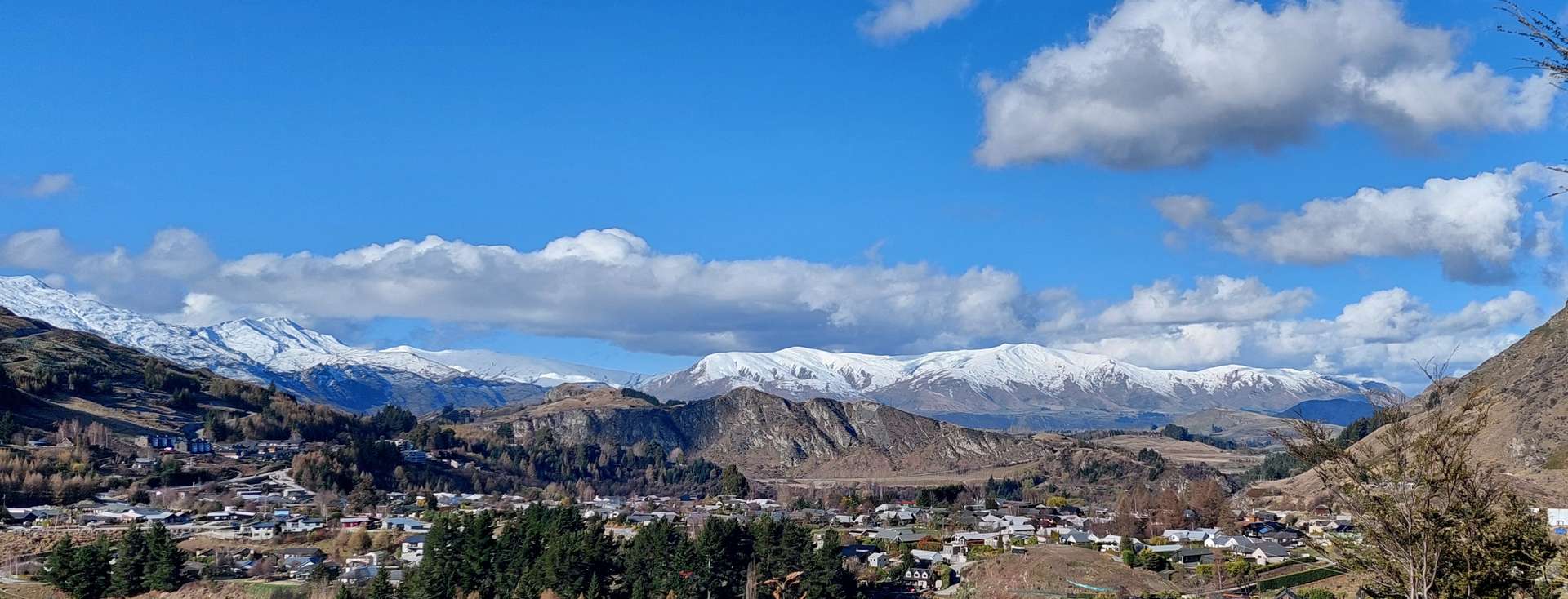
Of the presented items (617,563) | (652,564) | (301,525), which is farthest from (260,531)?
(652,564)

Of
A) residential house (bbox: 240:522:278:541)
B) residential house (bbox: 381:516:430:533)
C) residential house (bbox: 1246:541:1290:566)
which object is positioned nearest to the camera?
residential house (bbox: 1246:541:1290:566)

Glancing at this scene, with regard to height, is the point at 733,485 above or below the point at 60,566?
above

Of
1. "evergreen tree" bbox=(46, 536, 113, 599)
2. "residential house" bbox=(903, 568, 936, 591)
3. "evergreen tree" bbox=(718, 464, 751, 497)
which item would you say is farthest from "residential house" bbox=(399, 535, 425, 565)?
"evergreen tree" bbox=(718, 464, 751, 497)

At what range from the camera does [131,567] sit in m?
52.7

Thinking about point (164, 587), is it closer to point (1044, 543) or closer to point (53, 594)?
point (53, 594)

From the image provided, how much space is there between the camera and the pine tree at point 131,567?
52.0 metres

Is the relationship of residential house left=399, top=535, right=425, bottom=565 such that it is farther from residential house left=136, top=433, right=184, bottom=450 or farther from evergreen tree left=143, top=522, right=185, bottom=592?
residential house left=136, top=433, right=184, bottom=450

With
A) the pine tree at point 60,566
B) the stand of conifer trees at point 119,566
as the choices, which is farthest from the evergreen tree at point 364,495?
the pine tree at point 60,566

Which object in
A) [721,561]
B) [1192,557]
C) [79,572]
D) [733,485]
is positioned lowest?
[1192,557]

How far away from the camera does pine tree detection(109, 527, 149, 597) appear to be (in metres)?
52.0

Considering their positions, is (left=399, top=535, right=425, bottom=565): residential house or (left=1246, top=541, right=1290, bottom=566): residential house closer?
(left=1246, top=541, right=1290, bottom=566): residential house

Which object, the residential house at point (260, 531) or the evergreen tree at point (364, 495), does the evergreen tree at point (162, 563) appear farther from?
the evergreen tree at point (364, 495)

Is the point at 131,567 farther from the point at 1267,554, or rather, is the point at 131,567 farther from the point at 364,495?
the point at 1267,554

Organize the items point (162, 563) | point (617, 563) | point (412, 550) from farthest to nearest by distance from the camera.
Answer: point (412, 550) → point (617, 563) → point (162, 563)
